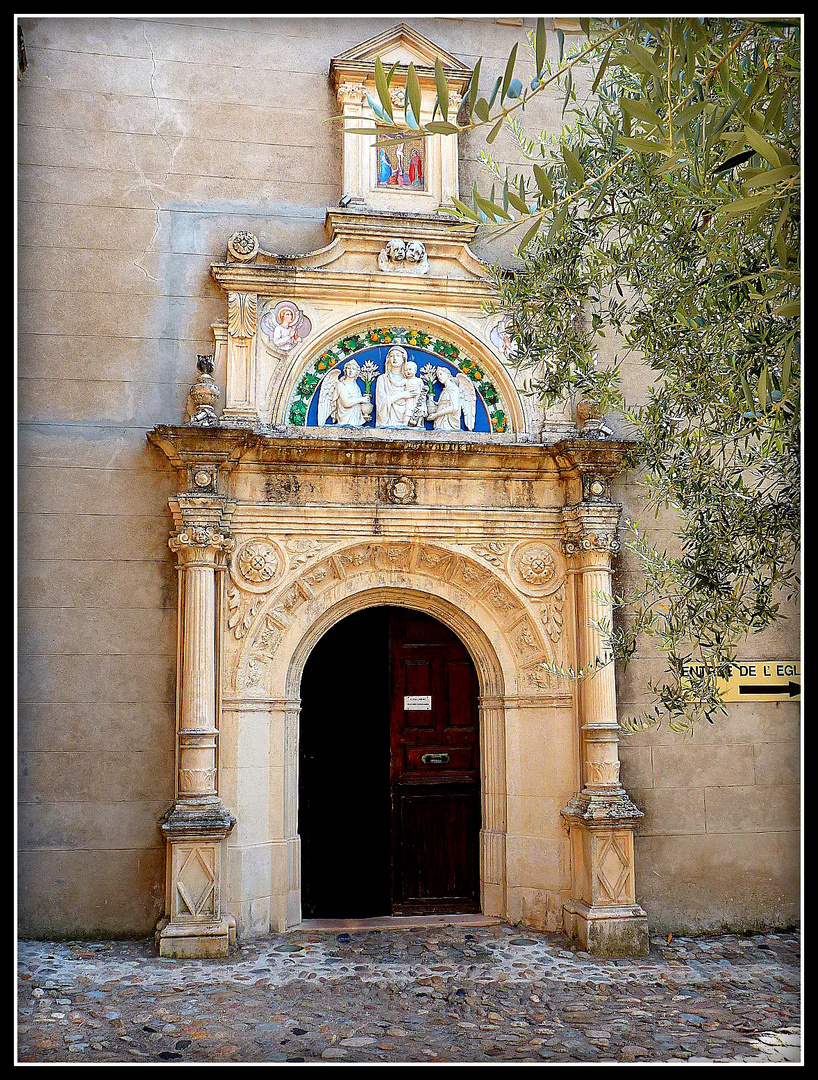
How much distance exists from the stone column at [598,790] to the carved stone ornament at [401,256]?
213 cm

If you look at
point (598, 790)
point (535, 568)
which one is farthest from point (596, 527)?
point (598, 790)

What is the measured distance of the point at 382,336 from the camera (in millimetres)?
7387

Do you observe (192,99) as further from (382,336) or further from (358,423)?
(358,423)

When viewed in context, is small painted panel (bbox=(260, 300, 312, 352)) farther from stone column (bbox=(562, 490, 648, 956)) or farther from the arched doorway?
stone column (bbox=(562, 490, 648, 956))

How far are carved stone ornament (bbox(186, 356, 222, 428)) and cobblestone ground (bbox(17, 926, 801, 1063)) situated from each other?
11.5 ft

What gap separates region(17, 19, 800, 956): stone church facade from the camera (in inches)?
260

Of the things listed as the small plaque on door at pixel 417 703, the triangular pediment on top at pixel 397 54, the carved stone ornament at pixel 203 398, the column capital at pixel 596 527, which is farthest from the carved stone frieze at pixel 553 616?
the triangular pediment on top at pixel 397 54

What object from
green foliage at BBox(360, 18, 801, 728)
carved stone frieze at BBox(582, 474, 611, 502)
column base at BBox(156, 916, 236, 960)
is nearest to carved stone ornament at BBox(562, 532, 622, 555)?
carved stone frieze at BBox(582, 474, 611, 502)

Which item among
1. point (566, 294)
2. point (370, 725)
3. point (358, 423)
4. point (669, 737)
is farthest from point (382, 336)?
point (669, 737)

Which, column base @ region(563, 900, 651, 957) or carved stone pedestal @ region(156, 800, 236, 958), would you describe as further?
column base @ region(563, 900, 651, 957)

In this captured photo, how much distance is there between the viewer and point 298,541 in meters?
6.98

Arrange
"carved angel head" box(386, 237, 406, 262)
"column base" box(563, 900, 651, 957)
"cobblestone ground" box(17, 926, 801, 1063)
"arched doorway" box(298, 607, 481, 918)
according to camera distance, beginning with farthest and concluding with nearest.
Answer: "arched doorway" box(298, 607, 481, 918)
"carved angel head" box(386, 237, 406, 262)
"column base" box(563, 900, 651, 957)
"cobblestone ground" box(17, 926, 801, 1063)

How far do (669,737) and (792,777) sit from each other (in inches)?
41.4

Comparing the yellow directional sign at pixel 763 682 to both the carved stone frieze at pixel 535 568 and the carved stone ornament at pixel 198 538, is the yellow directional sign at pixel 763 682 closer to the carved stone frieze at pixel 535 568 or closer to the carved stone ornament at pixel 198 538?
the carved stone frieze at pixel 535 568
